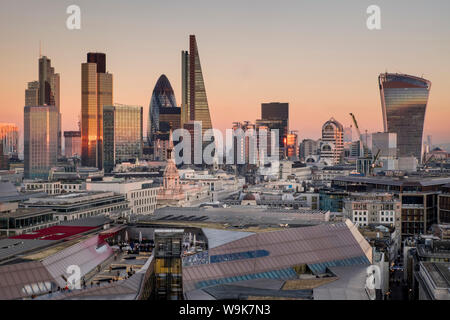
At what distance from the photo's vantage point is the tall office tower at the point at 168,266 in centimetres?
3247

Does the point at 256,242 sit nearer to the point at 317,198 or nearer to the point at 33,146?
the point at 317,198

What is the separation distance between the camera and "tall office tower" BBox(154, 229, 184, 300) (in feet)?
107

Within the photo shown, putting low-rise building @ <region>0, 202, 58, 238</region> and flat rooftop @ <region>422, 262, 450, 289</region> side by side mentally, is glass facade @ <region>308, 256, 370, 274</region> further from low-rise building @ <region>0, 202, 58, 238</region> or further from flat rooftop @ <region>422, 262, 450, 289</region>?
low-rise building @ <region>0, 202, 58, 238</region>

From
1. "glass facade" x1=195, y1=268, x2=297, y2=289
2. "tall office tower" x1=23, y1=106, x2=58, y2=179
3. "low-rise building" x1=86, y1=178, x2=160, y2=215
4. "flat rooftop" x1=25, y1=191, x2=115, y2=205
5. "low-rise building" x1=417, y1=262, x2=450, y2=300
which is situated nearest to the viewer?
Answer: "low-rise building" x1=417, y1=262, x2=450, y2=300

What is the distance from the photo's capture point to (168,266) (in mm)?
32625

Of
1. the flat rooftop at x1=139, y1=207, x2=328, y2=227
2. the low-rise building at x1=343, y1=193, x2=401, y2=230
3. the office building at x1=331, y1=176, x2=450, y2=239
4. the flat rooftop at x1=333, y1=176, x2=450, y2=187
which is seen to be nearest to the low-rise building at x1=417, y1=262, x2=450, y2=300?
the flat rooftop at x1=139, y1=207, x2=328, y2=227

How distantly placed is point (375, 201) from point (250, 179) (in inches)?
4286

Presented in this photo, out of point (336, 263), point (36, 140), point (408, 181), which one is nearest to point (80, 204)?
point (336, 263)

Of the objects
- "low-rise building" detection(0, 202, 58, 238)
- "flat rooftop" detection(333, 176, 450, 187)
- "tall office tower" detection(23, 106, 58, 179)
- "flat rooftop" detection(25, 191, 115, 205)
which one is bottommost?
"low-rise building" detection(0, 202, 58, 238)

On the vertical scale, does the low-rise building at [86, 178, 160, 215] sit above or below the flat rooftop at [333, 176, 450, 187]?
below

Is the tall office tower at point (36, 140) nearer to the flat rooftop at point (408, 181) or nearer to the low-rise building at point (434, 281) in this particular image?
the flat rooftop at point (408, 181)

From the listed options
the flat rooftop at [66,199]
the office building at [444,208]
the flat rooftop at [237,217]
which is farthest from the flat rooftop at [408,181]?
the flat rooftop at [66,199]
